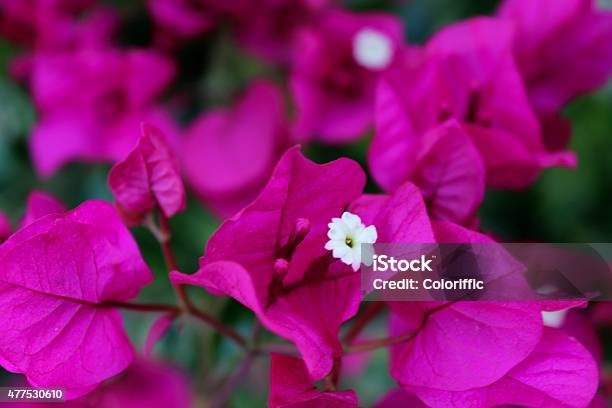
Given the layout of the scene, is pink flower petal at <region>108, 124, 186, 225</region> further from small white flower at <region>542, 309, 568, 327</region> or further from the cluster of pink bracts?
small white flower at <region>542, 309, 568, 327</region>

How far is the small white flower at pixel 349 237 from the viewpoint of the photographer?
426mm

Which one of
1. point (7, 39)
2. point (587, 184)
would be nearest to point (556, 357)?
point (587, 184)

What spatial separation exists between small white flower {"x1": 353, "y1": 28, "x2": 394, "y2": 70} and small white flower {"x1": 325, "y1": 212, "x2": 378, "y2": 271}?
1.11 feet

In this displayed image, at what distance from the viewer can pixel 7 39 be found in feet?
2.93

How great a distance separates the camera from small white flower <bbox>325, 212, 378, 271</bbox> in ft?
1.40

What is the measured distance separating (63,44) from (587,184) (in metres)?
0.70

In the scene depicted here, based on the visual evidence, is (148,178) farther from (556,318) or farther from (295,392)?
(556,318)

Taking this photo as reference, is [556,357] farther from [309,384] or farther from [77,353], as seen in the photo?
[77,353]

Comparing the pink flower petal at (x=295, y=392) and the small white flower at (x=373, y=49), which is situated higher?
the small white flower at (x=373, y=49)

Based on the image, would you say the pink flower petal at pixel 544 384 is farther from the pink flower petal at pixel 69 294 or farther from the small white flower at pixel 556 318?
the pink flower petal at pixel 69 294

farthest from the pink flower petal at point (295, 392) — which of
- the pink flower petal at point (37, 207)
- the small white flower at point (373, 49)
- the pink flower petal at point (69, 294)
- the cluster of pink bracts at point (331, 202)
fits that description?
the small white flower at point (373, 49)

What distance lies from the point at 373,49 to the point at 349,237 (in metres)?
0.36

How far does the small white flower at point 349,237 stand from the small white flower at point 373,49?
1.11ft

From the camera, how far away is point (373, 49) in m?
0.74
